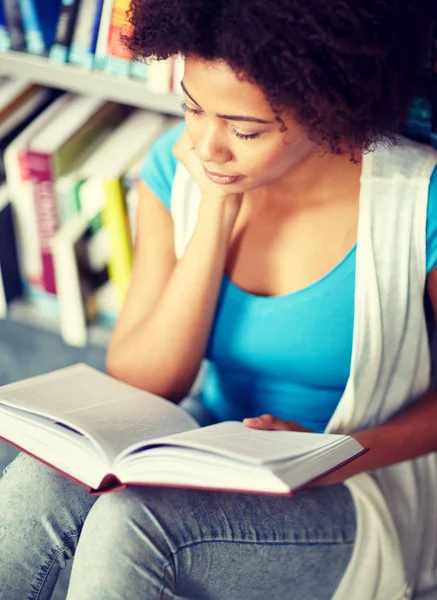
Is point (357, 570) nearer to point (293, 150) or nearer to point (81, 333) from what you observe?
point (293, 150)

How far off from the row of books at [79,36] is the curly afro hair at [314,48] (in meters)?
0.45

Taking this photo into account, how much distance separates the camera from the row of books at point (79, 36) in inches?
50.8

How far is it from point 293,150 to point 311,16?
0.52ft

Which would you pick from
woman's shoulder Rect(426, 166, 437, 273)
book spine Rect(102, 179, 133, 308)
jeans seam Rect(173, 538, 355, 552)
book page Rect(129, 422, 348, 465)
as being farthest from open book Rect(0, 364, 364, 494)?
book spine Rect(102, 179, 133, 308)

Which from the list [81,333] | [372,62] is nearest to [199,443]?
[372,62]

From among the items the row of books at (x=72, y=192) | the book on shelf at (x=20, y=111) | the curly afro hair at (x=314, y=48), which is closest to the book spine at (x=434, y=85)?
the curly afro hair at (x=314, y=48)

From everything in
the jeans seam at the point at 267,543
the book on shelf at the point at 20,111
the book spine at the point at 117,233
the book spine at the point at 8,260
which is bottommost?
the book spine at the point at 8,260

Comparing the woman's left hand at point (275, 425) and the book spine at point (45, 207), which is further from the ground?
the woman's left hand at point (275, 425)

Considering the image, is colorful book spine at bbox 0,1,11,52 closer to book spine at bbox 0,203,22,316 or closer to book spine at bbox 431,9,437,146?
book spine at bbox 0,203,22,316

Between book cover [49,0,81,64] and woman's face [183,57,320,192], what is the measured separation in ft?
1.87

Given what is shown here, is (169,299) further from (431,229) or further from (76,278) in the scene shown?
(76,278)

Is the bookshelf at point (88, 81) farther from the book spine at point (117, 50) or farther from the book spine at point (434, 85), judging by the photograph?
the book spine at point (434, 85)

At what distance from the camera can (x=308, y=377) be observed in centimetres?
100

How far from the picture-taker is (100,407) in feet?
2.94
